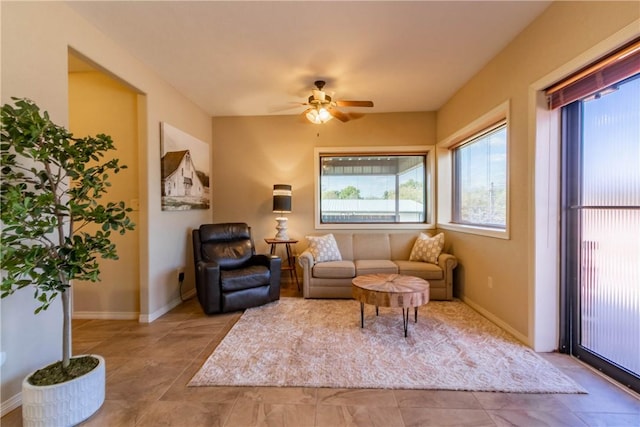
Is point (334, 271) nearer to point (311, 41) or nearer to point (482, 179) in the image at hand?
point (482, 179)

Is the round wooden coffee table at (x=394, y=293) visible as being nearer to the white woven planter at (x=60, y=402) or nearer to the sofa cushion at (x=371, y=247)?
the sofa cushion at (x=371, y=247)

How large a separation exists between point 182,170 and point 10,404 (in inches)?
103

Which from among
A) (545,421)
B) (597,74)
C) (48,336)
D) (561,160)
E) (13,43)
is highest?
(13,43)

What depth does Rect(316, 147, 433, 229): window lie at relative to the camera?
4.68m

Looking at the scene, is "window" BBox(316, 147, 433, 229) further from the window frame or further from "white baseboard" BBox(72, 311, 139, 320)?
"white baseboard" BBox(72, 311, 139, 320)

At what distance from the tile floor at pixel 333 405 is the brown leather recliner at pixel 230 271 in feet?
3.44

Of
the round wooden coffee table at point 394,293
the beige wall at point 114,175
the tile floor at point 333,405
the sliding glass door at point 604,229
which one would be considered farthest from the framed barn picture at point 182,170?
the sliding glass door at point 604,229

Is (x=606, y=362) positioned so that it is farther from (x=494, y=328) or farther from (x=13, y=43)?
(x=13, y=43)

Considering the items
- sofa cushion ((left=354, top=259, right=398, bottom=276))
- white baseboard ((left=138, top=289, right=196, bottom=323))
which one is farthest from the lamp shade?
white baseboard ((left=138, top=289, right=196, bottom=323))

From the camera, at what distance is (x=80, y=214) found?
1688 millimetres

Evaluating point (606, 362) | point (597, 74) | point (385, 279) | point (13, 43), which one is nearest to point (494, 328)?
point (606, 362)

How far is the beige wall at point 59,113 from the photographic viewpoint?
5.70 feet

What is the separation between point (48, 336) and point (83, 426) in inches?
29.4

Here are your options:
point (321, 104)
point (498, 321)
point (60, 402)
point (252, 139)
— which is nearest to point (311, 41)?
point (321, 104)
